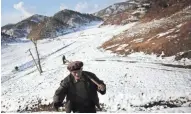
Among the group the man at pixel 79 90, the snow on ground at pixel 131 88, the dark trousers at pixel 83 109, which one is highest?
the man at pixel 79 90

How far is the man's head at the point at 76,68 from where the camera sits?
7.36 meters

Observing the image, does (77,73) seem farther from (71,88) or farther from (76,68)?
(71,88)

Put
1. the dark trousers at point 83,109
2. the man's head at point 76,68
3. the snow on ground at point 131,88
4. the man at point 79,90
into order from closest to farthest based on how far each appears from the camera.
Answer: the man's head at point 76,68
the man at point 79,90
the dark trousers at point 83,109
the snow on ground at point 131,88

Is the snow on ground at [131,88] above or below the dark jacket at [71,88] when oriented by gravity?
below

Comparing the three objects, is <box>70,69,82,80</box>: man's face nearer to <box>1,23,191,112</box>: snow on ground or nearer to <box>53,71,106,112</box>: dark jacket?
<box>53,71,106,112</box>: dark jacket

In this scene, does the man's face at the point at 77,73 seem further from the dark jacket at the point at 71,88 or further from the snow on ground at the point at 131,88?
the snow on ground at the point at 131,88

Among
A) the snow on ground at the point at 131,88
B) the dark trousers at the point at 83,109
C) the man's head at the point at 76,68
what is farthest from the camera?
the snow on ground at the point at 131,88

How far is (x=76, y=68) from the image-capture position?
738 cm

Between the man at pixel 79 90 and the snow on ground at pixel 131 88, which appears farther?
the snow on ground at pixel 131 88

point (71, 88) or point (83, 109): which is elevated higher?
point (71, 88)

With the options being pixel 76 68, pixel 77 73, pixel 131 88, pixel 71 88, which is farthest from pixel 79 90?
pixel 131 88

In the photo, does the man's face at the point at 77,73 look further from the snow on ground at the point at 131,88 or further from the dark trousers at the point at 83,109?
A: the snow on ground at the point at 131,88

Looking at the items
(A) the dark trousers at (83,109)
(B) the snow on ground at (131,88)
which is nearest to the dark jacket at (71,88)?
(A) the dark trousers at (83,109)

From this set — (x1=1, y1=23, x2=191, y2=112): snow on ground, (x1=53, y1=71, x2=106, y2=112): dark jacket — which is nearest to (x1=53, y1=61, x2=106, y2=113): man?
(x1=53, y1=71, x2=106, y2=112): dark jacket
